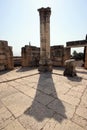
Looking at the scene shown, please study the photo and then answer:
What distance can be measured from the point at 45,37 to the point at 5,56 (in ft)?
9.74

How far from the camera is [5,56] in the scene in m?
6.15

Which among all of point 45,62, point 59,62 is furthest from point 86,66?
point 45,62

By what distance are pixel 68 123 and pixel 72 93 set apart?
123 centimetres

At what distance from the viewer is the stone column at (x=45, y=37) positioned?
5643 mm

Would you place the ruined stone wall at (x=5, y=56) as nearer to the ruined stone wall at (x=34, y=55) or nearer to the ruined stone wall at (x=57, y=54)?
the ruined stone wall at (x=34, y=55)

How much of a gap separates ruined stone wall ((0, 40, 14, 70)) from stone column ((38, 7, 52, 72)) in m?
2.28

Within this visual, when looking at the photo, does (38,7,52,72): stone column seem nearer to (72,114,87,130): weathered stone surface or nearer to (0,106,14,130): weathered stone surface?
(0,106,14,130): weathered stone surface

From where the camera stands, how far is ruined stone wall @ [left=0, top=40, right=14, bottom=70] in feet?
19.5

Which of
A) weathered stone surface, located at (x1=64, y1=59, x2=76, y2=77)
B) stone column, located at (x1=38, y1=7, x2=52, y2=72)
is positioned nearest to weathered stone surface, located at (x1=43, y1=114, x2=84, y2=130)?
weathered stone surface, located at (x1=64, y1=59, x2=76, y2=77)

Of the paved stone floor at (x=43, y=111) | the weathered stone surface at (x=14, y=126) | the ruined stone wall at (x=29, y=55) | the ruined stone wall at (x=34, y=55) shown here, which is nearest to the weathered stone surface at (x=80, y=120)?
the paved stone floor at (x=43, y=111)

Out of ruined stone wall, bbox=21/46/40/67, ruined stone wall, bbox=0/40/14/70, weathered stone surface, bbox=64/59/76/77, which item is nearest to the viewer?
weathered stone surface, bbox=64/59/76/77

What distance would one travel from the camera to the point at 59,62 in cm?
800

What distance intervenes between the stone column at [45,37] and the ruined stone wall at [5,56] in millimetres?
2275

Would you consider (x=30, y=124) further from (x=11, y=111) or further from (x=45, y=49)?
(x=45, y=49)
